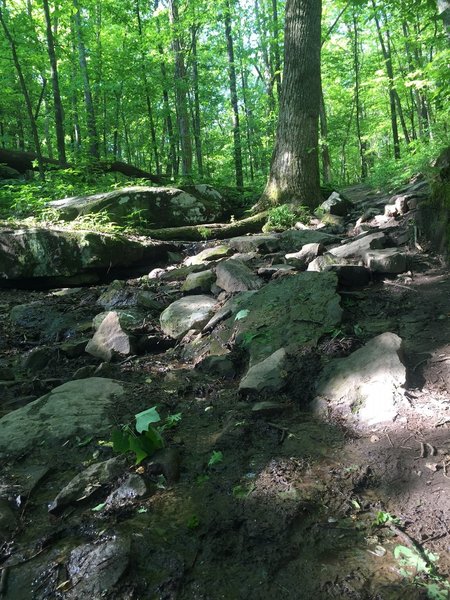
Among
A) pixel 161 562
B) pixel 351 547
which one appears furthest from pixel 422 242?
pixel 161 562

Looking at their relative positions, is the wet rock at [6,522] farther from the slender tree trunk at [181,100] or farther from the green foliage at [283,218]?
the slender tree trunk at [181,100]

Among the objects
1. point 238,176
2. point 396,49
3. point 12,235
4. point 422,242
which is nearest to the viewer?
point 422,242

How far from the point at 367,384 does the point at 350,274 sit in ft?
6.14

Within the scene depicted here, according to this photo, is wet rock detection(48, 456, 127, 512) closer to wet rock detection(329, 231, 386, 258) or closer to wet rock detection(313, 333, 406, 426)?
wet rock detection(313, 333, 406, 426)

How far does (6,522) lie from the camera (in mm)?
2160

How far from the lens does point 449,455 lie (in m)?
2.28

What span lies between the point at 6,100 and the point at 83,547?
809 inches

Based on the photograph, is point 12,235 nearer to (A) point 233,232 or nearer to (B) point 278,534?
(A) point 233,232

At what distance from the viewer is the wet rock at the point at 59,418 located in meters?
2.91

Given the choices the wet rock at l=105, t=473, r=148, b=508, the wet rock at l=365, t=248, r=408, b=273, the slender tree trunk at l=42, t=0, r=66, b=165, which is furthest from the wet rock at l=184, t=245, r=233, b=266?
the slender tree trunk at l=42, t=0, r=66, b=165

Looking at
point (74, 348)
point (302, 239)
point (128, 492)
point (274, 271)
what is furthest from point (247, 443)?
point (302, 239)

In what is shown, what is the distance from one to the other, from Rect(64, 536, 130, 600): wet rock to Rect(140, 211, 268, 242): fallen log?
21.1 feet

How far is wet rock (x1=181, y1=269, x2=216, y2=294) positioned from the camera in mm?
5684

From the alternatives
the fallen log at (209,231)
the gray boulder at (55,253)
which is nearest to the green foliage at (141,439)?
the gray boulder at (55,253)
